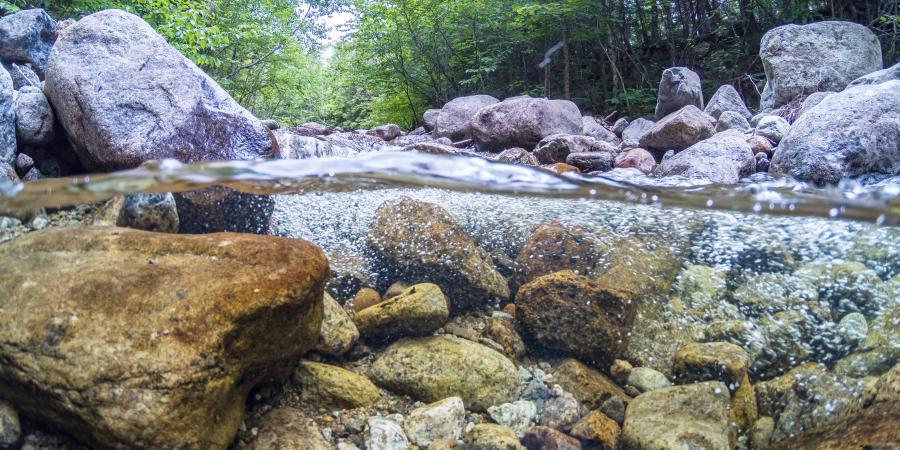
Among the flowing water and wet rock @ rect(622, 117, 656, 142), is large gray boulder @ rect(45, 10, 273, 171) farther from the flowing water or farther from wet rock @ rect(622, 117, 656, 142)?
wet rock @ rect(622, 117, 656, 142)

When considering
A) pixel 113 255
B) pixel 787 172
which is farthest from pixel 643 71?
pixel 113 255

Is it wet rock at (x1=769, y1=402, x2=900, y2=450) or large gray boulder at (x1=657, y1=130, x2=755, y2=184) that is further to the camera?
large gray boulder at (x1=657, y1=130, x2=755, y2=184)

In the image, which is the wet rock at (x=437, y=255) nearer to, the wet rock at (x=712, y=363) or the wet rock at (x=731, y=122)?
the wet rock at (x=712, y=363)

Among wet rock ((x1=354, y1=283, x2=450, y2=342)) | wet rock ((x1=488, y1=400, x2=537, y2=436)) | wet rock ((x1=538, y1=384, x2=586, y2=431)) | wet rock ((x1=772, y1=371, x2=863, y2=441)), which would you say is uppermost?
wet rock ((x1=354, y1=283, x2=450, y2=342))

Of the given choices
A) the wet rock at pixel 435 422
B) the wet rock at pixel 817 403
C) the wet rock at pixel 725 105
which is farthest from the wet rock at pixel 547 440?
the wet rock at pixel 725 105

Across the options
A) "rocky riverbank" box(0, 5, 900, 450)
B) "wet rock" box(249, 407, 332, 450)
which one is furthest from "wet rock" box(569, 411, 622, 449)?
"wet rock" box(249, 407, 332, 450)

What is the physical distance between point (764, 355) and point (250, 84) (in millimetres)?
19762

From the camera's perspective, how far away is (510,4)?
17484 mm

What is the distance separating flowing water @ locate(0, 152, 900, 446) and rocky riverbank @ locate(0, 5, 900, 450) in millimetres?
20

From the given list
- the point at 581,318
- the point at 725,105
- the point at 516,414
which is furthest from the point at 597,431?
the point at 725,105

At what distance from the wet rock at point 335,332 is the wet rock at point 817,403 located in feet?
8.63

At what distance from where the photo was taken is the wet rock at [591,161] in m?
8.59

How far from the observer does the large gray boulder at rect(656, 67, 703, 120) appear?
12414 millimetres

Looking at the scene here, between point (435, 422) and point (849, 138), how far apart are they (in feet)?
21.6
